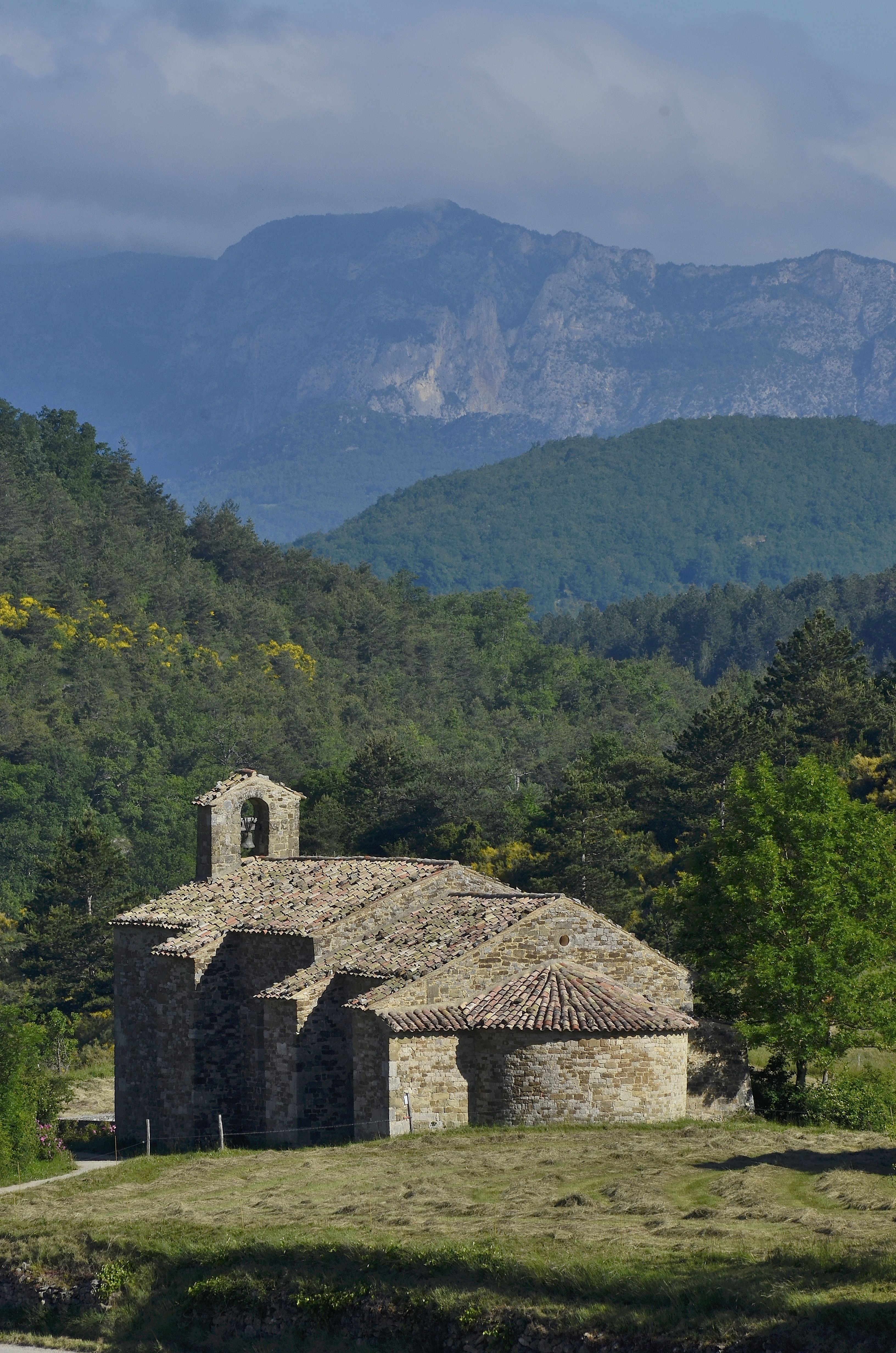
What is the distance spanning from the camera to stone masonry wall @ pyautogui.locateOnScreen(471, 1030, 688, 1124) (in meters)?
32.2

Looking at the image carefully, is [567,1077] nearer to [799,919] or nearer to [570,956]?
[570,956]

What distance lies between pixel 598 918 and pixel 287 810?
35.4 feet

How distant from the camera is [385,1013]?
106 ft

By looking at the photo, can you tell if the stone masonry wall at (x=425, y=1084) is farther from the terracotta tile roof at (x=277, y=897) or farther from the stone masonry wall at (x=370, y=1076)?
the terracotta tile roof at (x=277, y=897)

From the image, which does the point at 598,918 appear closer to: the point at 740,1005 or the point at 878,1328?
the point at 740,1005

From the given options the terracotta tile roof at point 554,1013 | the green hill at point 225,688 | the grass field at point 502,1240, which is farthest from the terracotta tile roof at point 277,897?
the green hill at point 225,688

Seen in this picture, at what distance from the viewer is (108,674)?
117m

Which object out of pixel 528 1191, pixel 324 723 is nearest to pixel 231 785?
pixel 528 1191

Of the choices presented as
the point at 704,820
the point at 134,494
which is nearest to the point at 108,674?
the point at 134,494

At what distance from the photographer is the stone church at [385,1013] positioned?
1272 inches

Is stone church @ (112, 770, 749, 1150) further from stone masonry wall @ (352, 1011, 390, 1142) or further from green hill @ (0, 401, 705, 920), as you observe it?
green hill @ (0, 401, 705, 920)

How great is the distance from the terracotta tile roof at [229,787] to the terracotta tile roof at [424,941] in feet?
21.3

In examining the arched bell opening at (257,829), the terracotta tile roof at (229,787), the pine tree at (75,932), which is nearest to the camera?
the terracotta tile roof at (229,787)

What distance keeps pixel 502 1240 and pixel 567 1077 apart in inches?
339
